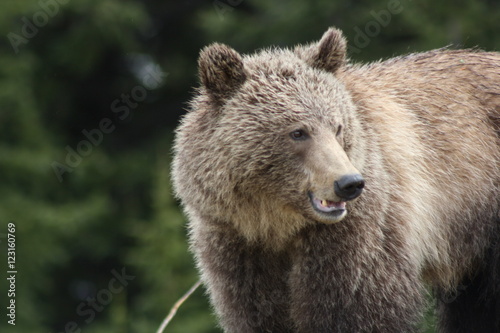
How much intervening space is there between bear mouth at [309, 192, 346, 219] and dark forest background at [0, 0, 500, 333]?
9791mm

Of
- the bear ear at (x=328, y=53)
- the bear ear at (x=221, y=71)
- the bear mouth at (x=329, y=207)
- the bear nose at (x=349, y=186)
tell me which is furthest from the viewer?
the bear ear at (x=328, y=53)

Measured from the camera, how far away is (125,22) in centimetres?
2188

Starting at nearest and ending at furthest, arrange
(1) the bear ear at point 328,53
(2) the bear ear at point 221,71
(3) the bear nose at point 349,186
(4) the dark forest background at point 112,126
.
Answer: (3) the bear nose at point 349,186, (2) the bear ear at point 221,71, (1) the bear ear at point 328,53, (4) the dark forest background at point 112,126

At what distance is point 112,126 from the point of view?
23.7 meters

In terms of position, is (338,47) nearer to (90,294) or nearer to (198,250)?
(198,250)

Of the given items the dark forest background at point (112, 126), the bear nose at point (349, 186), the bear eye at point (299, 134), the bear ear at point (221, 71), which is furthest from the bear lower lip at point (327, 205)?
the dark forest background at point (112, 126)

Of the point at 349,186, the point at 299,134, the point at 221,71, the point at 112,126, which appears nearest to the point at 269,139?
the point at 299,134

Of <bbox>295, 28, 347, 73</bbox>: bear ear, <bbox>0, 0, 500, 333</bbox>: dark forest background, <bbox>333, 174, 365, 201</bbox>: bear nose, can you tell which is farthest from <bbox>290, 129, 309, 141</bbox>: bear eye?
<bbox>0, 0, 500, 333</bbox>: dark forest background

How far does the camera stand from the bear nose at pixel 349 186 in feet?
19.4

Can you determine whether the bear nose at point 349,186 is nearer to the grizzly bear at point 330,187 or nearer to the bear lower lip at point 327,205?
the grizzly bear at point 330,187

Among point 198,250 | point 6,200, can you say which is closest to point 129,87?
point 6,200

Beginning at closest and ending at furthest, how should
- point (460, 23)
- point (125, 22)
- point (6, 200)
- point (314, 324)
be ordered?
1. point (314, 324)
2. point (460, 23)
3. point (6, 200)
4. point (125, 22)

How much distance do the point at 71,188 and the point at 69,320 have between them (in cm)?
301

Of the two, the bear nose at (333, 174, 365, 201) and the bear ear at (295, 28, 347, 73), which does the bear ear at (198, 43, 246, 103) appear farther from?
the bear nose at (333, 174, 365, 201)
